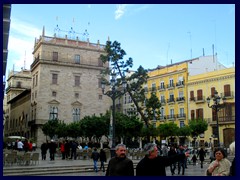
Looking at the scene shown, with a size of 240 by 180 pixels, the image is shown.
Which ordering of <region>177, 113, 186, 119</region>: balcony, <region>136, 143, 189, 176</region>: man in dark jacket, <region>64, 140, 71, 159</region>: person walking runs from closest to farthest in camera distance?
1. <region>136, 143, 189, 176</region>: man in dark jacket
2. <region>64, 140, 71, 159</region>: person walking
3. <region>177, 113, 186, 119</region>: balcony

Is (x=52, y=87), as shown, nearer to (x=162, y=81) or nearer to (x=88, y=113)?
(x=88, y=113)

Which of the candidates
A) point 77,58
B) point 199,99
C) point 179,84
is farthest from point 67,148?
point 77,58

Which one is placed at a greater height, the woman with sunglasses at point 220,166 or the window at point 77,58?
the window at point 77,58

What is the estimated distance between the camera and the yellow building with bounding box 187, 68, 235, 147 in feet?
112

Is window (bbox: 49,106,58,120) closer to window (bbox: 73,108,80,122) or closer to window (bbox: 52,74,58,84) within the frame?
window (bbox: 73,108,80,122)

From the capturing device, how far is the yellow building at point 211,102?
3412cm

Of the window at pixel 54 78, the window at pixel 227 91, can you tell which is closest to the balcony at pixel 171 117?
the window at pixel 227 91

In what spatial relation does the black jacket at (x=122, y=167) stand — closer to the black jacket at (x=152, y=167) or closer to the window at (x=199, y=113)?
the black jacket at (x=152, y=167)

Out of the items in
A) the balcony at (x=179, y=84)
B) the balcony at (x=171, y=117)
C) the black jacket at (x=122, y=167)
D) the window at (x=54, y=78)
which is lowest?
the black jacket at (x=122, y=167)

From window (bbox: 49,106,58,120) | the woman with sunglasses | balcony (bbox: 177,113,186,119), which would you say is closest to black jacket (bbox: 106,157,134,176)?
the woman with sunglasses

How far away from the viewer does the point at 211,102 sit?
37.1m

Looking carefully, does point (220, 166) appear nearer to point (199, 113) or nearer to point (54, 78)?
point (199, 113)

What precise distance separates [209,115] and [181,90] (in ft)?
16.1
